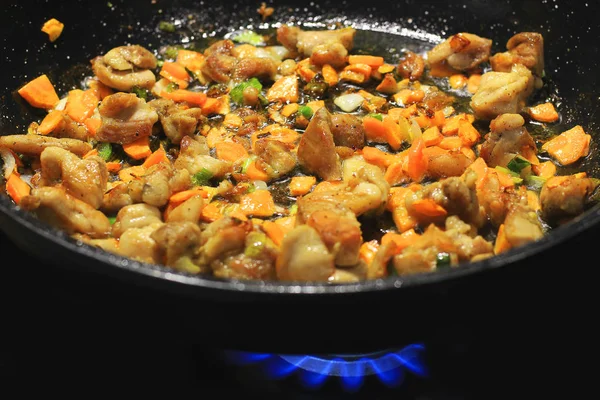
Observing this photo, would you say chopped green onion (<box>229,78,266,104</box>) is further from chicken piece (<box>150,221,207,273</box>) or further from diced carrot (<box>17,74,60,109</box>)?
chicken piece (<box>150,221,207,273</box>)

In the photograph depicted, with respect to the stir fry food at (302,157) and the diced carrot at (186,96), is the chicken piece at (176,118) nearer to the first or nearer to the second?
the stir fry food at (302,157)

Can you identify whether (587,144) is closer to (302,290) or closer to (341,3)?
(341,3)

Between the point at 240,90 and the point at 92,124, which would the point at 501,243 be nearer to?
the point at 240,90

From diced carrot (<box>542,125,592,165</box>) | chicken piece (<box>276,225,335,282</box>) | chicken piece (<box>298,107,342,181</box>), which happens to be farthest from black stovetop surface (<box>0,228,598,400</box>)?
chicken piece (<box>298,107,342,181</box>)

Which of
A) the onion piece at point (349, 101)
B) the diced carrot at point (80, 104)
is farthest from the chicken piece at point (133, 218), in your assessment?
the onion piece at point (349, 101)

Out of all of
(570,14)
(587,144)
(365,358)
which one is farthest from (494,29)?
(365,358)

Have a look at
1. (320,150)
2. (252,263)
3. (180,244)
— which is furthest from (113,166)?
(252,263)
